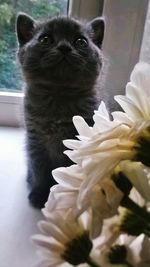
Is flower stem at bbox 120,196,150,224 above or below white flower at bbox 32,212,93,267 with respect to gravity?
above

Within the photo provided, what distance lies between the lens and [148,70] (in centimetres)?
37

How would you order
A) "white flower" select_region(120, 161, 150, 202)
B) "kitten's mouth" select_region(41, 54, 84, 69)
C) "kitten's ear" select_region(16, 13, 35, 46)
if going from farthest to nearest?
"kitten's ear" select_region(16, 13, 35, 46) < "kitten's mouth" select_region(41, 54, 84, 69) < "white flower" select_region(120, 161, 150, 202)

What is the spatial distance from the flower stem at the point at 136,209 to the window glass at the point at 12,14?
2.52 feet

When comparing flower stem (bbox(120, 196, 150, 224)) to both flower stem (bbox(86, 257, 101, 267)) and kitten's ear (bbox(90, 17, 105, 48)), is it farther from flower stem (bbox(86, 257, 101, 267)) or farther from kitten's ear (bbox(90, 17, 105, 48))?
kitten's ear (bbox(90, 17, 105, 48))

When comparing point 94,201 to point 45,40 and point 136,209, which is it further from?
point 45,40

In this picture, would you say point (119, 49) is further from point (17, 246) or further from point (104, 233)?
point (104, 233)

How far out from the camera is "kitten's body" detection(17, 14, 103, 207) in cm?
75

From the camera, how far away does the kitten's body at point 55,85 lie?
2.45 feet

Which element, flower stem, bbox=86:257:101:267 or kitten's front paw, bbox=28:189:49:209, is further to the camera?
kitten's front paw, bbox=28:189:49:209

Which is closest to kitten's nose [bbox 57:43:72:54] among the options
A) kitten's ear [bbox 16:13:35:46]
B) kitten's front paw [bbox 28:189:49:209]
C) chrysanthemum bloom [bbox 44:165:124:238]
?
kitten's ear [bbox 16:13:35:46]

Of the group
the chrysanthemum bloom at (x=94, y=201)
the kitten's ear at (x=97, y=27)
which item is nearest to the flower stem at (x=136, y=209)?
the chrysanthemum bloom at (x=94, y=201)

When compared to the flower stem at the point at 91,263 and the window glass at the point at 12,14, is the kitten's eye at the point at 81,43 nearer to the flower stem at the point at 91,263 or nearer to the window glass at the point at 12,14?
the window glass at the point at 12,14

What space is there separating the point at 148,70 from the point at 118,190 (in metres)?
0.12

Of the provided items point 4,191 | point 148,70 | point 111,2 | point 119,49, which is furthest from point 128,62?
point 148,70
